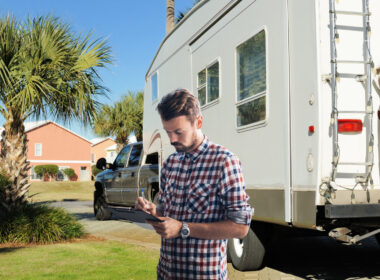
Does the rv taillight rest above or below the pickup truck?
above

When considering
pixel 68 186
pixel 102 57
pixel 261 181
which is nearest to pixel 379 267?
pixel 261 181

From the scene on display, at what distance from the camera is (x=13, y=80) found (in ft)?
30.6

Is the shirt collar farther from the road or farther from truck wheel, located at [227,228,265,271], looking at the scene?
the road

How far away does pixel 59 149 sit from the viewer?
54875 millimetres

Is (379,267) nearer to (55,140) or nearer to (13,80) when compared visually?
(13,80)

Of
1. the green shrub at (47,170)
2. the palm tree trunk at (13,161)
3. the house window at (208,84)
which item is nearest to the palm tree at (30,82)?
the palm tree trunk at (13,161)

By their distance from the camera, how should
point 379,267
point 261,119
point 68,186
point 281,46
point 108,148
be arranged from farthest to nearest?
point 108,148 < point 68,186 < point 379,267 < point 261,119 < point 281,46

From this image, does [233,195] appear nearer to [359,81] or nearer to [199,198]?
[199,198]

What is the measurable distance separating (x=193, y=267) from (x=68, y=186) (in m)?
41.0

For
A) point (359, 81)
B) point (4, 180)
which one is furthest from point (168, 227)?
point (4, 180)

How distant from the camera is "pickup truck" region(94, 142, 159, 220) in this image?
10.8 m

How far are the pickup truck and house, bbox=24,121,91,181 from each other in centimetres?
4012

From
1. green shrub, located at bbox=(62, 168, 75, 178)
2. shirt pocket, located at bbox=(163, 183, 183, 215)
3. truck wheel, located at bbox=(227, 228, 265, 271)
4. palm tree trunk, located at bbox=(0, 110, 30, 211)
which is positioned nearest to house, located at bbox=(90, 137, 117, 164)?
green shrub, located at bbox=(62, 168, 75, 178)

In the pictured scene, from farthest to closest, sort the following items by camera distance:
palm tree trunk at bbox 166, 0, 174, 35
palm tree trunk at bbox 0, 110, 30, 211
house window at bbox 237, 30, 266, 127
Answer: palm tree trunk at bbox 166, 0, 174, 35 < palm tree trunk at bbox 0, 110, 30, 211 < house window at bbox 237, 30, 266, 127
